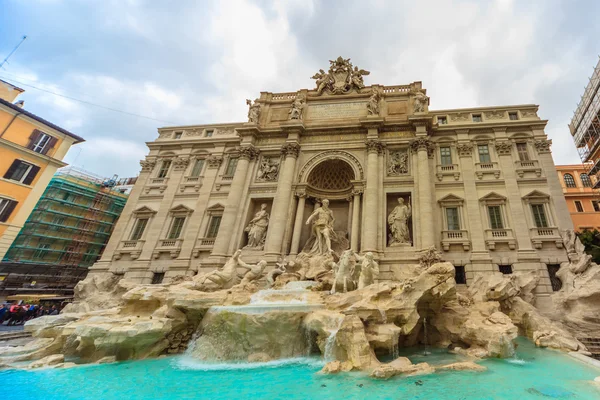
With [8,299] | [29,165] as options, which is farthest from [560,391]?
[8,299]

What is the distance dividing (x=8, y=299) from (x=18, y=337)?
14.9 m

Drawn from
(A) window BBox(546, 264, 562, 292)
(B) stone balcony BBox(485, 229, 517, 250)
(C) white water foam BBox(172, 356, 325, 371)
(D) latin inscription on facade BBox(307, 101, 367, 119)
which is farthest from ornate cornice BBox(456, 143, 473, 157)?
(C) white water foam BBox(172, 356, 325, 371)

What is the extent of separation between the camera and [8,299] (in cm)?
2045

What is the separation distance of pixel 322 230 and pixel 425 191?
6.61 meters

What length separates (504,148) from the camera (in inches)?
698

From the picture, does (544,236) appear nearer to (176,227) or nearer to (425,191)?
(425,191)

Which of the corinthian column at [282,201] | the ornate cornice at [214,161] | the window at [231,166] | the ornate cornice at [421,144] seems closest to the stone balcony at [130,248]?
the ornate cornice at [214,161]

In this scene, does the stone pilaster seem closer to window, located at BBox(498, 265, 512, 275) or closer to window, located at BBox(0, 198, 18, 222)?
Answer: window, located at BBox(498, 265, 512, 275)

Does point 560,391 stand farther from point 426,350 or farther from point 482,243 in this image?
point 482,243

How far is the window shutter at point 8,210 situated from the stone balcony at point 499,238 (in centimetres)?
2900

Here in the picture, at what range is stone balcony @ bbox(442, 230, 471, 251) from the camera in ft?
50.4

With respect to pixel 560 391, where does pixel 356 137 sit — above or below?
above

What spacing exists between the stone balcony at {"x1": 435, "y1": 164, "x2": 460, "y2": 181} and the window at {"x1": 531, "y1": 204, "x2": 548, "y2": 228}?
438 centimetres

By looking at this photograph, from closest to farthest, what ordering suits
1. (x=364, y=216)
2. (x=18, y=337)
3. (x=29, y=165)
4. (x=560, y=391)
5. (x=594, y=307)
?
(x=560, y=391) → (x=18, y=337) → (x=594, y=307) → (x=364, y=216) → (x=29, y=165)
